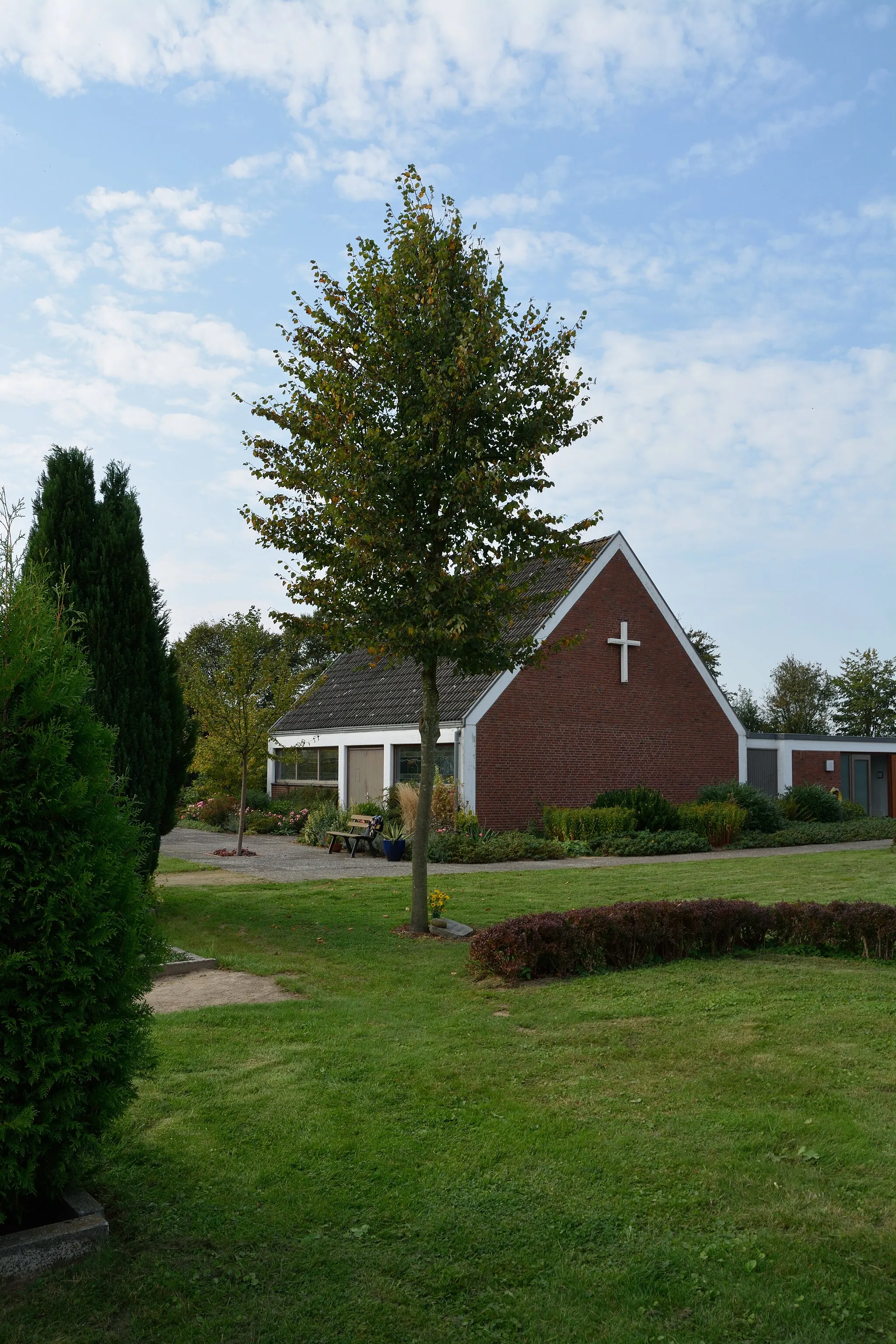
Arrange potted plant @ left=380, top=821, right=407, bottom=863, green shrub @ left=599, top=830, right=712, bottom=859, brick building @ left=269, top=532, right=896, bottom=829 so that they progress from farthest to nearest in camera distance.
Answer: brick building @ left=269, top=532, right=896, bottom=829 → green shrub @ left=599, top=830, right=712, bottom=859 → potted plant @ left=380, top=821, right=407, bottom=863

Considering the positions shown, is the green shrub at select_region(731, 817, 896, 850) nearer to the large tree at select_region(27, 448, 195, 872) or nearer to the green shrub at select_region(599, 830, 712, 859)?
the green shrub at select_region(599, 830, 712, 859)

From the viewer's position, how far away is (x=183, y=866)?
63.2 ft

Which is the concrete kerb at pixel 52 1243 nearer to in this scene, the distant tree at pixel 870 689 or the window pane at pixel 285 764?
the window pane at pixel 285 764

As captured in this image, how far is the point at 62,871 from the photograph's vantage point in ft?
12.6

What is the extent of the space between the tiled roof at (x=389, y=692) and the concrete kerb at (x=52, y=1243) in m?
18.0

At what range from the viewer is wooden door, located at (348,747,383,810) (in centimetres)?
2731

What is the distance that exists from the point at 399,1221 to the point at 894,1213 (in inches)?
81.6

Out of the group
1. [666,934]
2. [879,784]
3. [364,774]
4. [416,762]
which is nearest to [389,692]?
[364,774]

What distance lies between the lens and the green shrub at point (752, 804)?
88.0 ft

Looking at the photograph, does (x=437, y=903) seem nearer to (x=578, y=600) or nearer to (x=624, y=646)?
(x=578, y=600)

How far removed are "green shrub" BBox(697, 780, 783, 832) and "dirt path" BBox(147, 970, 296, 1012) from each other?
1977 centimetres

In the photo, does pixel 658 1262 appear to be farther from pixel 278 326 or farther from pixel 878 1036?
pixel 278 326

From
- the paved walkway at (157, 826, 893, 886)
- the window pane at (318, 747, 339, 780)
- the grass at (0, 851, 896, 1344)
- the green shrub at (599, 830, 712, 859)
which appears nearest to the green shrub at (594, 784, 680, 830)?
the green shrub at (599, 830, 712, 859)

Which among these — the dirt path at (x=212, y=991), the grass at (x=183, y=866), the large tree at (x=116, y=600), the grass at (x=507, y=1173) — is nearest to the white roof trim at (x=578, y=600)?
the grass at (x=183, y=866)
